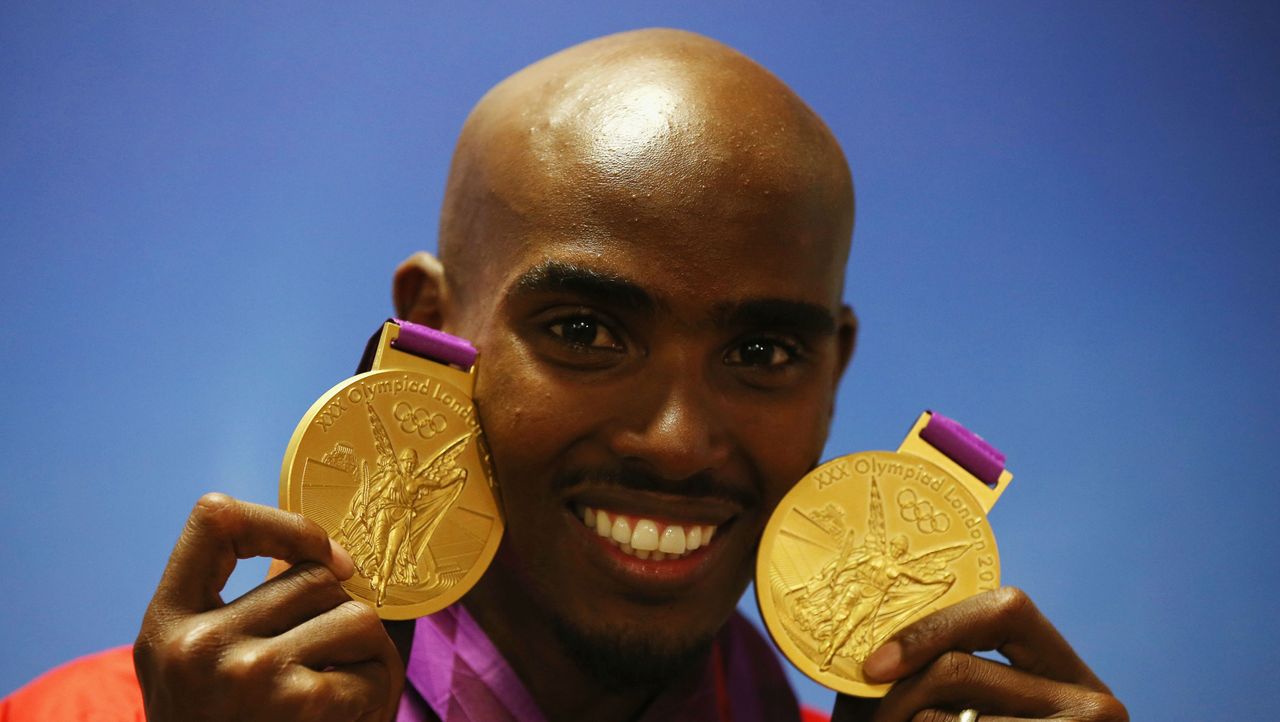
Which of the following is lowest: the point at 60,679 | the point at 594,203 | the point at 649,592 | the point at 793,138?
the point at 60,679

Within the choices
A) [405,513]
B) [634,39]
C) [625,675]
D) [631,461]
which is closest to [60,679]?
[405,513]

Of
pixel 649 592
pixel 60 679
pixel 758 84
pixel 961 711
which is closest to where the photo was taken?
pixel 961 711

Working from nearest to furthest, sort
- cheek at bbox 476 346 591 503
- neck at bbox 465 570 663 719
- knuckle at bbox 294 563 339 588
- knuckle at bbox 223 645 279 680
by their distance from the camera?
knuckle at bbox 223 645 279 680 < knuckle at bbox 294 563 339 588 < cheek at bbox 476 346 591 503 < neck at bbox 465 570 663 719

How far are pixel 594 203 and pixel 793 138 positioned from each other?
0.34m

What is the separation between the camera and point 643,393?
1571 millimetres

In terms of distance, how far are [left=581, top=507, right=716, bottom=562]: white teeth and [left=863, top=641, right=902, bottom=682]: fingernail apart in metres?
0.30

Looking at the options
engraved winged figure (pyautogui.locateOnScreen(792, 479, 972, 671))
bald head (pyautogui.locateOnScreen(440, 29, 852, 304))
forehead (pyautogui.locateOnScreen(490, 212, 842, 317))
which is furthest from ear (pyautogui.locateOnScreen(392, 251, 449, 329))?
engraved winged figure (pyautogui.locateOnScreen(792, 479, 972, 671))

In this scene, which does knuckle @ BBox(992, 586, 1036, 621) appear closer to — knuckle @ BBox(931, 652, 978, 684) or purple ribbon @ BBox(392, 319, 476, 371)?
knuckle @ BBox(931, 652, 978, 684)

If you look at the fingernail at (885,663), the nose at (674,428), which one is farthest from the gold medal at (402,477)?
the fingernail at (885,663)

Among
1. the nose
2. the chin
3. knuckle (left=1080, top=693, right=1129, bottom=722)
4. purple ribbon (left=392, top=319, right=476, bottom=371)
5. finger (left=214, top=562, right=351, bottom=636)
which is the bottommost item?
the chin

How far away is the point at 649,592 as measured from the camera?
5.31 feet

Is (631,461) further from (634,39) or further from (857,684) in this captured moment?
(634,39)

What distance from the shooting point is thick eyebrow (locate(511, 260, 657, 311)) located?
157 centimetres

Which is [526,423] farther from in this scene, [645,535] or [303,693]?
[303,693]
